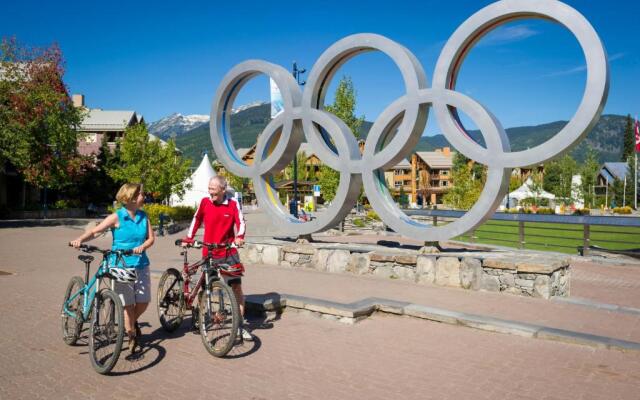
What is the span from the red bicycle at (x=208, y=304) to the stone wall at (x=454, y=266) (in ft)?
16.2

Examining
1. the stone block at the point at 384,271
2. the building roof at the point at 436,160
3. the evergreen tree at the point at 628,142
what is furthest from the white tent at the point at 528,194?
the evergreen tree at the point at 628,142

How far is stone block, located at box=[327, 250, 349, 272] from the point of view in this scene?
1123cm

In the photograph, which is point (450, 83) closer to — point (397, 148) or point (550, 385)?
point (397, 148)

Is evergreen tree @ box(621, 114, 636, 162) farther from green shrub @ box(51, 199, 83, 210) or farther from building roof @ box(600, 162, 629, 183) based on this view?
green shrub @ box(51, 199, 83, 210)

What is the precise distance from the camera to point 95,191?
147 feet

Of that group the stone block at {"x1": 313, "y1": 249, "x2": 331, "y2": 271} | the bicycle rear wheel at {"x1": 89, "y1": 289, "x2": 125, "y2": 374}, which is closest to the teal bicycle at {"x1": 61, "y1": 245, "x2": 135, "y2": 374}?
the bicycle rear wheel at {"x1": 89, "y1": 289, "x2": 125, "y2": 374}

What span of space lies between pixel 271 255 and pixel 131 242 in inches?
280

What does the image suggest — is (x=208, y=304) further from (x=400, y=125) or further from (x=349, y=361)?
(x=400, y=125)

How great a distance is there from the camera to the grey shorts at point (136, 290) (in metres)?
5.36

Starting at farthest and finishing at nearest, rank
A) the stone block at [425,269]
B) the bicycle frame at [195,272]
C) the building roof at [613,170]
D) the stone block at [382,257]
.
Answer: the building roof at [613,170], the stone block at [382,257], the stone block at [425,269], the bicycle frame at [195,272]

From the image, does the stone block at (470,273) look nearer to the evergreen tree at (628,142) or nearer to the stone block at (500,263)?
the stone block at (500,263)

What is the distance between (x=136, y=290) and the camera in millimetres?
5539

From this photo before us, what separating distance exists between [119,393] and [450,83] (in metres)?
8.18

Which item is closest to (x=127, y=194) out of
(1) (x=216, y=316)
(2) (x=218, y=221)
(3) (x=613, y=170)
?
(2) (x=218, y=221)
